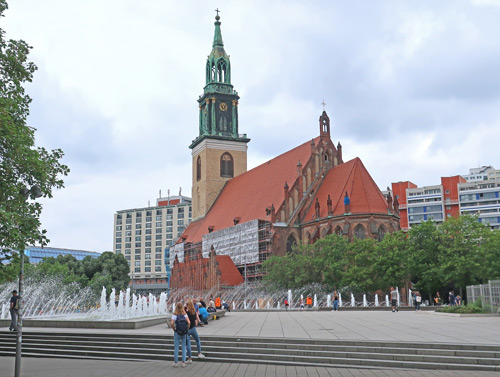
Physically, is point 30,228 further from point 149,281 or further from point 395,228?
point 149,281

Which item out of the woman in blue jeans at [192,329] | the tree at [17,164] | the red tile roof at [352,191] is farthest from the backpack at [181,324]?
the red tile roof at [352,191]

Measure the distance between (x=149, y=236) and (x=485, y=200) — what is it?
3625 inches

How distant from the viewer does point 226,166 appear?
8119 cm

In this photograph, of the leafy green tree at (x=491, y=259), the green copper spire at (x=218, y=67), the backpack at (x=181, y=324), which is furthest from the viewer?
the green copper spire at (x=218, y=67)

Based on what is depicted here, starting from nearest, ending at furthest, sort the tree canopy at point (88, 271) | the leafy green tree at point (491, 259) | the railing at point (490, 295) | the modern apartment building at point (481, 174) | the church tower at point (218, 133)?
the railing at point (490, 295), the leafy green tree at point (491, 259), the tree canopy at point (88, 271), the church tower at point (218, 133), the modern apartment building at point (481, 174)

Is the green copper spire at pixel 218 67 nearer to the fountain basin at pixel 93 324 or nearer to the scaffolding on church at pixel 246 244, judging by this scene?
the scaffolding on church at pixel 246 244

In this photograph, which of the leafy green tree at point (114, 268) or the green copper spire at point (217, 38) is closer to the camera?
the leafy green tree at point (114, 268)

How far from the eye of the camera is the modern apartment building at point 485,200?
10300 cm

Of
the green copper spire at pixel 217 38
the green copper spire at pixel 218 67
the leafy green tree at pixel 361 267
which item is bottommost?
the leafy green tree at pixel 361 267

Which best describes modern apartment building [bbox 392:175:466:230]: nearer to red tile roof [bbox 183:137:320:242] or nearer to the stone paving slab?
red tile roof [bbox 183:137:320:242]

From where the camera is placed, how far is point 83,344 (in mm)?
17391

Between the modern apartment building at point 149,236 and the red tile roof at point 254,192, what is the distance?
72.6 metres

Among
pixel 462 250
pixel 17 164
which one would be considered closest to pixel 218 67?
pixel 462 250

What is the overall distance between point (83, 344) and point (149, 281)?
13733cm
